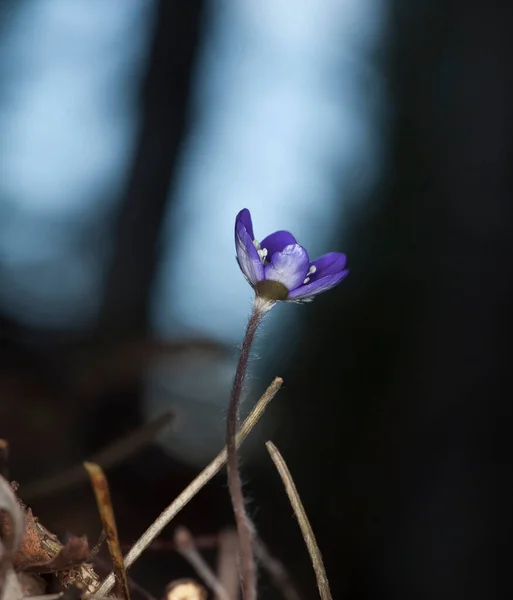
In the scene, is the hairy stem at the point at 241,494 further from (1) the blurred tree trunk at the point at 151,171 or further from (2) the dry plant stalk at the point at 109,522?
(1) the blurred tree trunk at the point at 151,171

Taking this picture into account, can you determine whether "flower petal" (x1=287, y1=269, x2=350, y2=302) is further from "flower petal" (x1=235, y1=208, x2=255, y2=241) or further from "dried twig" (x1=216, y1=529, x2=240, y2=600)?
"dried twig" (x1=216, y1=529, x2=240, y2=600)

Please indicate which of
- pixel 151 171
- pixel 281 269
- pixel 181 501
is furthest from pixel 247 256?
pixel 151 171

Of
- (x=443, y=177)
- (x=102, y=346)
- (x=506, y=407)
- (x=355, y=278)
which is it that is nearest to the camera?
(x=506, y=407)

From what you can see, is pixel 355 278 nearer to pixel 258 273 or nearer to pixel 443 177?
pixel 443 177

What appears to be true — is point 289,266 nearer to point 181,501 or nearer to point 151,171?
point 181,501

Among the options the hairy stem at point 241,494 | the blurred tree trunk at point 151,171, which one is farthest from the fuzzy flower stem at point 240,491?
the blurred tree trunk at point 151,171

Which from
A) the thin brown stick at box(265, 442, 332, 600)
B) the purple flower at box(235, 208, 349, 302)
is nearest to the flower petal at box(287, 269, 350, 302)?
the purple flower at box(235, 208, 349, 302)

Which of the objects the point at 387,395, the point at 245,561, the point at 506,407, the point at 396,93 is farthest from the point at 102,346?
the point at 396,93

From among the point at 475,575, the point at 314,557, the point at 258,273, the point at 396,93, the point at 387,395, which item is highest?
the point at 396,93
